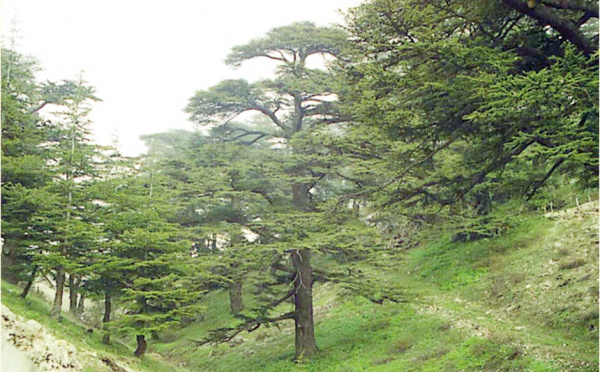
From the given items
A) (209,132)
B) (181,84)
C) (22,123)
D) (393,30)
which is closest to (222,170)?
(209,132)

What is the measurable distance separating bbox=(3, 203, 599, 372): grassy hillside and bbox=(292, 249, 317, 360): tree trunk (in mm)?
381

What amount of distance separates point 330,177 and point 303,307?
145 inches

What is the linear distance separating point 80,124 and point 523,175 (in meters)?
9.51

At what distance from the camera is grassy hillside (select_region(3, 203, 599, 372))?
7.91 meters

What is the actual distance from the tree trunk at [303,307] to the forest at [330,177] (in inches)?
1.6

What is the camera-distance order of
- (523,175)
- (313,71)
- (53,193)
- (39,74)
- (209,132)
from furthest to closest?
1. (209,132)
2. (39,74)
3. (313,71)
4. (53,193)
5. (523,175)

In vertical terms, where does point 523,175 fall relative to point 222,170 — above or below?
below

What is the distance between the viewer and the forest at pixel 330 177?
17.9ft

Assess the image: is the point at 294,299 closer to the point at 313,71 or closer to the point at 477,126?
the point at 313,71

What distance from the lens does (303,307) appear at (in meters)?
11.6

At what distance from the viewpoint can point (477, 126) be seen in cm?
591

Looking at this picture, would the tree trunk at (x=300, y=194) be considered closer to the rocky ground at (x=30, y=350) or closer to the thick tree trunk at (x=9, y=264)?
the thick tree trunk at (x=9, y=264)

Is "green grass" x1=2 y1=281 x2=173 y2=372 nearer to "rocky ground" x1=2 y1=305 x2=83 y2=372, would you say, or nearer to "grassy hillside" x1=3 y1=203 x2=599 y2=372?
"grassy hillside" x1=3 y1=203 x2=599 y2=372

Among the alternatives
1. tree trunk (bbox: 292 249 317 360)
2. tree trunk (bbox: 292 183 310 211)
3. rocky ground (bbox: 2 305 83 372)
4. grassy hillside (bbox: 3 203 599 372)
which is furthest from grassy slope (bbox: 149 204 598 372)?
rocky ground (bbox: 2 305 83 372)
